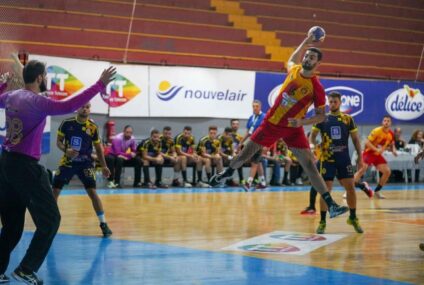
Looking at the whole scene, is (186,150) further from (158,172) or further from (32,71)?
(32,71)

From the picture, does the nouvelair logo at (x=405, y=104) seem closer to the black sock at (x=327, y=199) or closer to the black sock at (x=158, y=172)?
the black sock at (x=158, y=172)

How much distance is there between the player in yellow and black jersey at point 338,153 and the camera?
10961 millimetres

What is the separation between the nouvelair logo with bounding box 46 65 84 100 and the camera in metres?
18.8

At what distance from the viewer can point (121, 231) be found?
10.7m

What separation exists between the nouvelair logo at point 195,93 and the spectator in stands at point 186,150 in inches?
43.1

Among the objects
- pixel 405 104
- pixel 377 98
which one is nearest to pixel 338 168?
pixel 377 98

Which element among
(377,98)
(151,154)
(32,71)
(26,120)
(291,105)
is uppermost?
(377,98)

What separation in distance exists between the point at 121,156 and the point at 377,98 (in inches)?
369

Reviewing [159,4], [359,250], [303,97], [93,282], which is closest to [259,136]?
[303,97]

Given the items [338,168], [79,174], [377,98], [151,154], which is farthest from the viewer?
[377,98]

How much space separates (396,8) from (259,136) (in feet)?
64.4

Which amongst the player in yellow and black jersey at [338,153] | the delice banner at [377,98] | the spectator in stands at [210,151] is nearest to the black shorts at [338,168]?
the player in yellow and black jersey at [338,153]

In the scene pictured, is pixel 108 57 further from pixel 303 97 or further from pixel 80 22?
pixel 303 97

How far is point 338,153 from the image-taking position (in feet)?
36.6
